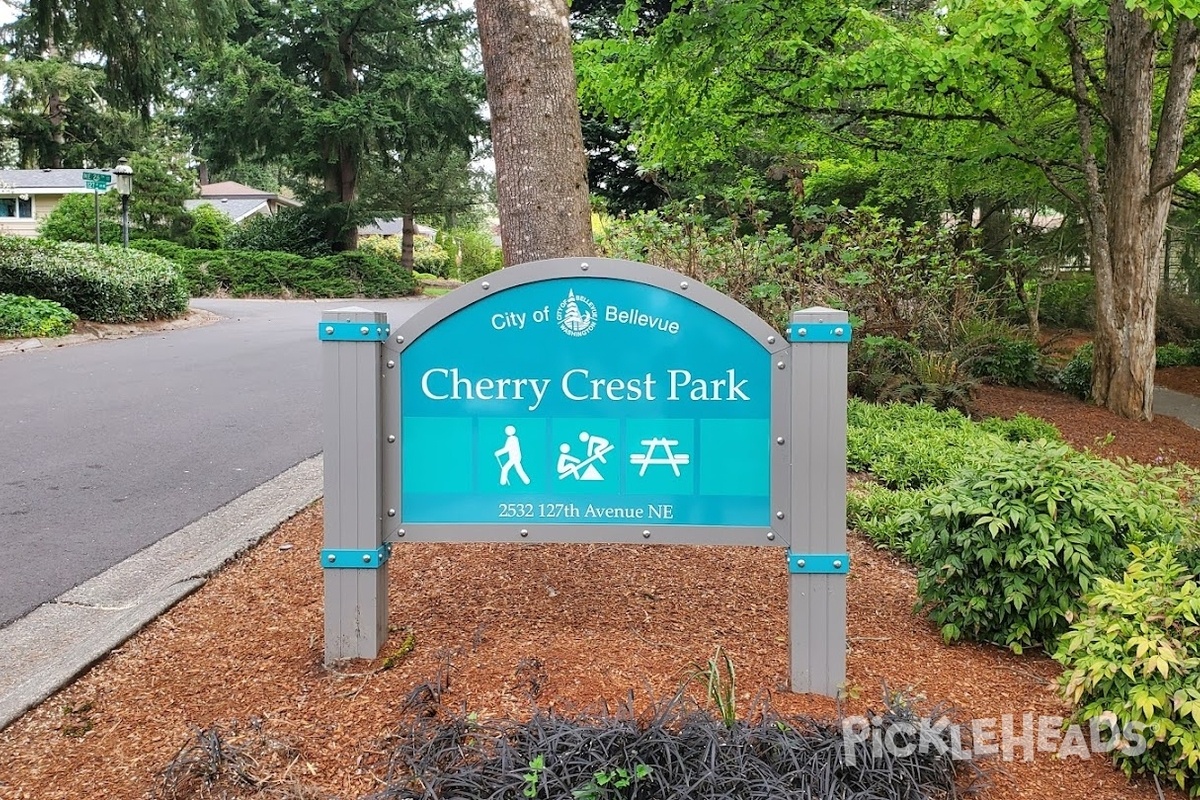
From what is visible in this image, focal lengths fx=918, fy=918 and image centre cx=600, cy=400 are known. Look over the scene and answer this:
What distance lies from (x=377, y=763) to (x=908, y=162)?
34.3 ft

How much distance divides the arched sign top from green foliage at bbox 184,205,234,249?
32794 millimetres

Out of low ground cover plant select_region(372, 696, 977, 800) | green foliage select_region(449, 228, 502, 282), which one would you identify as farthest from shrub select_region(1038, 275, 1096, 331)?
green foliage select_region(449, 228, 502, 282)

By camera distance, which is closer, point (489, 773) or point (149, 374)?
point (489, 773)

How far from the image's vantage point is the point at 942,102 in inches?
380

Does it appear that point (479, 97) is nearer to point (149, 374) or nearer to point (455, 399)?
point (149, 374)

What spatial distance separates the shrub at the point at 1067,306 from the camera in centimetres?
1856

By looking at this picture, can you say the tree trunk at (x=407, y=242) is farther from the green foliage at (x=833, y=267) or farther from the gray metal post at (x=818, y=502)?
the gray metal post at (x=818, y=502)

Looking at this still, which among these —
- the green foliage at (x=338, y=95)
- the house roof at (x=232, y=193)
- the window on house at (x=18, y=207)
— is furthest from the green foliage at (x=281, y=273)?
the house roof at (x=232, y=193)

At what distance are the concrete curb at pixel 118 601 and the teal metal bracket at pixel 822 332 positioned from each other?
2.67 meters

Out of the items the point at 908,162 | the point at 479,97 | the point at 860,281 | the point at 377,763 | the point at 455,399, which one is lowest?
the point at 377,763

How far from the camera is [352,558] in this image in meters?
Answer: 2.89

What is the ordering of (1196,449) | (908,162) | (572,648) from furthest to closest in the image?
(908,162) < (1196,449) < (572,648)

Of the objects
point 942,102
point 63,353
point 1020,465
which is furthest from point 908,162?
point 63,353

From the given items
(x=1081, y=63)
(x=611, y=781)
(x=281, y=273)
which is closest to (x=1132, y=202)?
(x=1081, y=63)
